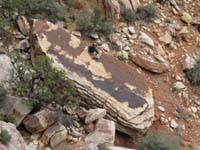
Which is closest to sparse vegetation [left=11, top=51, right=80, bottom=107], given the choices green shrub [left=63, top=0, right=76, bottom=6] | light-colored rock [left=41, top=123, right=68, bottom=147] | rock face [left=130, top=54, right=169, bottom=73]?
light-colored rock [left=41, top=123, right=68, bottom=147]

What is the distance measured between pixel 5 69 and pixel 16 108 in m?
0.95

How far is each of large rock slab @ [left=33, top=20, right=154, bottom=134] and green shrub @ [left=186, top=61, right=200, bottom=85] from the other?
54.9 inches

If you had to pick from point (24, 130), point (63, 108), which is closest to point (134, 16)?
point (63, 108)

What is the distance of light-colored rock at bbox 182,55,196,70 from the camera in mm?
11281

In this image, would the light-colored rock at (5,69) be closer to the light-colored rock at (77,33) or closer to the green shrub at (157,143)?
the light-colored rock at (77,33)

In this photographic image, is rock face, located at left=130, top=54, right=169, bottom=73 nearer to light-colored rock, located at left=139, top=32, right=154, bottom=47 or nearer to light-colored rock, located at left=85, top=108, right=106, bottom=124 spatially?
light-colored rock, located at left=139, top=32, right=154, bottom=47

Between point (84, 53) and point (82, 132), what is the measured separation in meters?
1.63

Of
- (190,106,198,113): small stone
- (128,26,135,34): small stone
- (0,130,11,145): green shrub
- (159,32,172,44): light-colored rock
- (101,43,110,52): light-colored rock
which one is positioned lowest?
(190,106,198,113): small stone

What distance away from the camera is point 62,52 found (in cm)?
972

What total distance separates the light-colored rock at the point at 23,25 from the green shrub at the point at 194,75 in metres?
3.31

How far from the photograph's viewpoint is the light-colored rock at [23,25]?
33.3 ft

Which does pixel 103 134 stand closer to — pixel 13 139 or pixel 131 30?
pixel 13 139

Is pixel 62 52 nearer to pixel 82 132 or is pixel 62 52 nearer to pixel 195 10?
pixel 82 132

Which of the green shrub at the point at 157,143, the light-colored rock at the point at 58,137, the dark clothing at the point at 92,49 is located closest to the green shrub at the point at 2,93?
the light-colored rock at the point at 58,137
